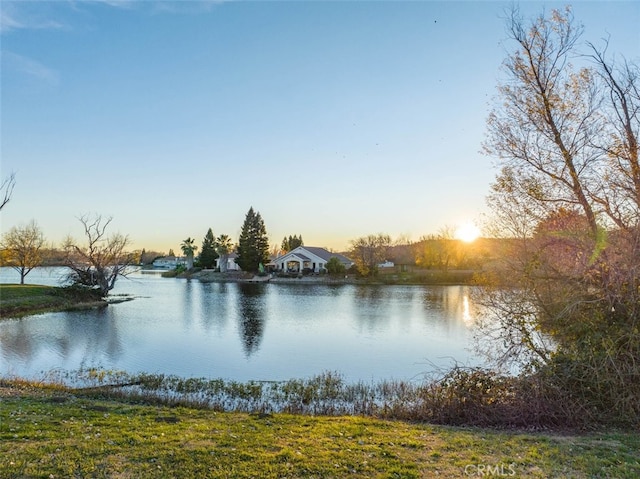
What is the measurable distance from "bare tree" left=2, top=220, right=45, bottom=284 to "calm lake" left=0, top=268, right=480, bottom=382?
46.0 feet

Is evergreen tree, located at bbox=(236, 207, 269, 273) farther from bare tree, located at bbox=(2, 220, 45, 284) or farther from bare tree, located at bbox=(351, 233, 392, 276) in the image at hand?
bare tree, located at bbox=(2, 220, 45, 284)

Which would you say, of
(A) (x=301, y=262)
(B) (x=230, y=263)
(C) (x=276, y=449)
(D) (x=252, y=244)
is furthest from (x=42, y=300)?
(B) (x=230, y=263)

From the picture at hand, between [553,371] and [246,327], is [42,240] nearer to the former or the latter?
[246,327]

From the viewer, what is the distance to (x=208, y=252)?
72.8 meters

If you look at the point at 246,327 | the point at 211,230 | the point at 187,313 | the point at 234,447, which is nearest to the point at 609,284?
the point at 234,447

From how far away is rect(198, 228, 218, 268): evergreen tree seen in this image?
2854 inches

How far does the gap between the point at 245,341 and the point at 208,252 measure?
188ft

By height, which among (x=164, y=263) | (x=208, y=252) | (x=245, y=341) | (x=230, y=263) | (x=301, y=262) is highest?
(x=208, y=252)

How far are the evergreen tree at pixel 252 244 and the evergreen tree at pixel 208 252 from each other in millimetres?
9431

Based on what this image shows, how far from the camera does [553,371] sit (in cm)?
807

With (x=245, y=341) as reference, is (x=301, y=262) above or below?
above

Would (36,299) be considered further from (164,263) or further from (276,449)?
(164,263)

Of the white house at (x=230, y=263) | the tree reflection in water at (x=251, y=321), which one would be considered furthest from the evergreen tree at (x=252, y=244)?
the tree reflection in water at (x=251, y=321)

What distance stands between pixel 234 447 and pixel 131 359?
10738mm
